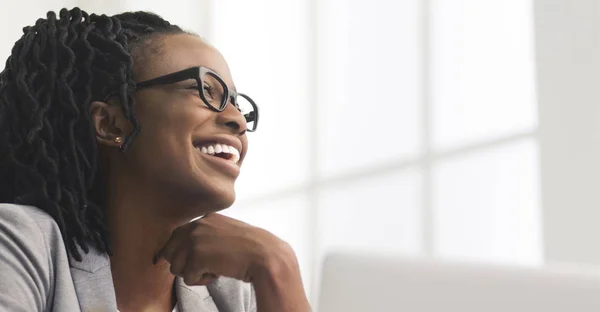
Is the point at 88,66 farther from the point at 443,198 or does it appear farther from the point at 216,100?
the point at 443,198

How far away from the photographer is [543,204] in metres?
2.43

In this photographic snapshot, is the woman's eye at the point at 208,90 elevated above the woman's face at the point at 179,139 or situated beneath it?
elevated above

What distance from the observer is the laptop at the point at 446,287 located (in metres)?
0.70

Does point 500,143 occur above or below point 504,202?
above

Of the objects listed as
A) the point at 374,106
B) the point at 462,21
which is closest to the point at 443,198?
the point at 374,106

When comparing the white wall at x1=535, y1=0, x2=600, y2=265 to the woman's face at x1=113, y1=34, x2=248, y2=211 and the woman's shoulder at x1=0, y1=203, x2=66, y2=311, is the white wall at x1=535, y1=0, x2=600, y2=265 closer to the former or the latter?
the woman's face at x1=113, y1=34, x2=248, y2=211

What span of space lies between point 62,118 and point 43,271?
278mm

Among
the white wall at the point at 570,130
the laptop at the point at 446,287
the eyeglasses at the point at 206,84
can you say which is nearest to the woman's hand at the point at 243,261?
the eyeglasses at the point at 206,84

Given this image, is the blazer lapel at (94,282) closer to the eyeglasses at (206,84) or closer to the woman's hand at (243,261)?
the woman's hand at (243,261)

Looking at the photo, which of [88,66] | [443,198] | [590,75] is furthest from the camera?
[443,198]

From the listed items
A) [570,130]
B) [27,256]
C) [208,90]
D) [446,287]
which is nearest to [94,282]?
[27,256]

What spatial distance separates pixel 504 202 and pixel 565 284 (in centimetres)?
182

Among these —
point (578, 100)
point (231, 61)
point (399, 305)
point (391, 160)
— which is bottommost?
point (399, 305)

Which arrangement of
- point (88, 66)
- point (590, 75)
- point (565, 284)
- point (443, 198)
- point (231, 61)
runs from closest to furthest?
point (565, 284) < point (88, 66) < point (590, 75) < point (443, 198) < point (231, 61)
